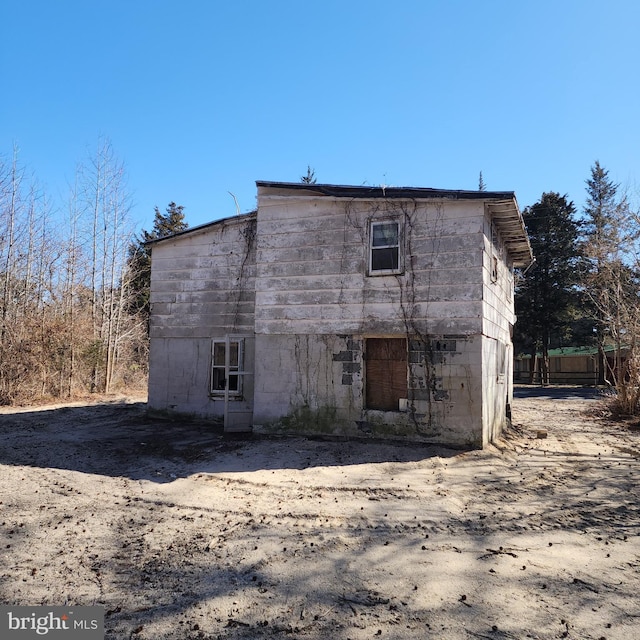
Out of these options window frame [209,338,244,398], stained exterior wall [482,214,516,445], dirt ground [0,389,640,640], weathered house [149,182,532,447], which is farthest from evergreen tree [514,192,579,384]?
window frame [209,338,244,398]

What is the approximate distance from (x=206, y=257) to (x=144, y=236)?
3050 cm

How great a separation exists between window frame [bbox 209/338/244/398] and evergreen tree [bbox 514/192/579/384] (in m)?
26.9

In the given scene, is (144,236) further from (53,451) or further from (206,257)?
(53,451)

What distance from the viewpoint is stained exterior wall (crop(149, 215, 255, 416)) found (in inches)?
472

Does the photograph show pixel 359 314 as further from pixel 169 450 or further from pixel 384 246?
pixel 169 450

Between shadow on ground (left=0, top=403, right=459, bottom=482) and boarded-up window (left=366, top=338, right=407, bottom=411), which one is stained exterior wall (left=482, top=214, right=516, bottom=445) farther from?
shadow on ground (left=0, top=403, right=459, bottom=482)

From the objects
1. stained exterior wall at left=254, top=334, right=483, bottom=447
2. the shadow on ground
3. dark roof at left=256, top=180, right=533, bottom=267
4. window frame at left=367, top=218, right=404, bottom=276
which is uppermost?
dark roof at left=256, top=180, right=533, bottom=267

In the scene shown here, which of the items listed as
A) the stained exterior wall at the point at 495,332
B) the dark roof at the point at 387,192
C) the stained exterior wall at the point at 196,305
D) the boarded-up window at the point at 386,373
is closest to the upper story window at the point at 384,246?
the dark roof at the point at 387,192

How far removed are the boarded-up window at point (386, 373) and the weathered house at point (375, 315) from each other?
21 mm

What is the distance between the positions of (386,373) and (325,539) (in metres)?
4.99

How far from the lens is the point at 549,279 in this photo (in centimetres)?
3266

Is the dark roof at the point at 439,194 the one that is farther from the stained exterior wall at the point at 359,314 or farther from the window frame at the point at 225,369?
the window frame at the point at 225,369

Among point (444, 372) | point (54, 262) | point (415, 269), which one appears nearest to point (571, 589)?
point (444, 372)

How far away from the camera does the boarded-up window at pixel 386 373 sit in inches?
372
